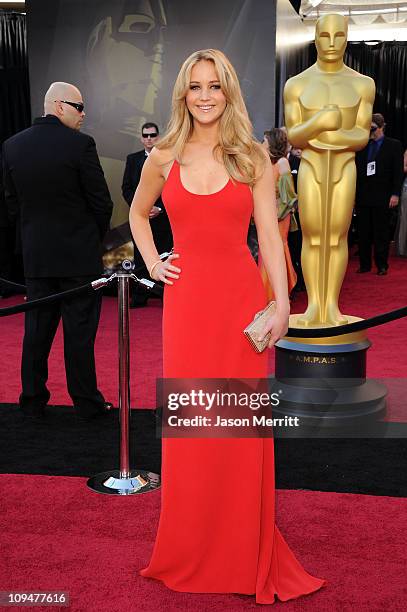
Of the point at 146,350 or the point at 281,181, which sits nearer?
the point at 146,350

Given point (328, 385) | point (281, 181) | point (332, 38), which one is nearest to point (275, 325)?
point (328, 385)

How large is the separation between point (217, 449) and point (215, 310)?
45cm

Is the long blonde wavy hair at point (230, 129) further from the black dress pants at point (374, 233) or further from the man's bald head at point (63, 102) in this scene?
the black dress pants at point (374, 233)

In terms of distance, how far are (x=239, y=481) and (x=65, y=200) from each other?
7.72ft

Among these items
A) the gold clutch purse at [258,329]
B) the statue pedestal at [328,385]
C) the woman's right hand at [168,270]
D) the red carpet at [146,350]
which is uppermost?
the woman's right hand at [168,270]

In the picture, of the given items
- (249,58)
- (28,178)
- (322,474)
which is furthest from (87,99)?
(322,474)

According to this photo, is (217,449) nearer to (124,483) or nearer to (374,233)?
(124,483)

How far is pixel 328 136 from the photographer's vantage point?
181 inches

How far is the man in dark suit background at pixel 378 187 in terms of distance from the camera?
10.1 metres

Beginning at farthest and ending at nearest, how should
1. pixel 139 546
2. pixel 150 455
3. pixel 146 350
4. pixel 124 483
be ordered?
pixel 146 350 < pixel 150 455 < pixel 124 483 < pixel 139 546

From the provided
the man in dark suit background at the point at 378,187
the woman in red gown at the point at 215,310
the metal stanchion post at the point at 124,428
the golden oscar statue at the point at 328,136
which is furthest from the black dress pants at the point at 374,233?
the woman in red gown at the point at 215,310

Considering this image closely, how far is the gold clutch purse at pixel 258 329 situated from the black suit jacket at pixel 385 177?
8.11 meters

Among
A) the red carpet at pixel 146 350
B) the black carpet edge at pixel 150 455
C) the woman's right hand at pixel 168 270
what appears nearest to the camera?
the woman's right hand at pixel 168 270

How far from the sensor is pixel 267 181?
2479 millimetres
